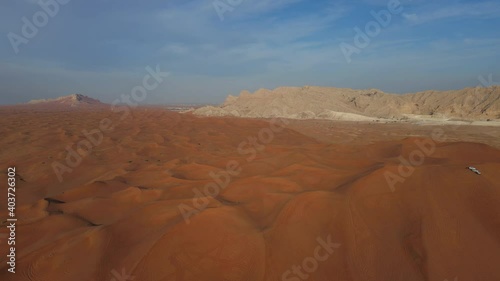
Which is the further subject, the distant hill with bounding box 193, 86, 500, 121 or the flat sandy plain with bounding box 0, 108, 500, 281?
the distant hill with bounding box 193, 86, 500, 121

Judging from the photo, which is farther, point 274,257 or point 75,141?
point 75,141

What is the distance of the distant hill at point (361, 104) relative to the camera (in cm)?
2878

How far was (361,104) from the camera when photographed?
39.1m

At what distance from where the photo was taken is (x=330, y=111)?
113 ft

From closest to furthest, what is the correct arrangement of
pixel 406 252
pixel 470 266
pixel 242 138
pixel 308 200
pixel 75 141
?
1. pixel 470 266
2. pixel 406 252
3. pixel 308 200
4. pixel 75 141
5. pixel 242 138

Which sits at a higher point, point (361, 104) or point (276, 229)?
point (276, 229)

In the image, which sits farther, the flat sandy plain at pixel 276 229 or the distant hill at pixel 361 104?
the distant hill at pixel 361 104

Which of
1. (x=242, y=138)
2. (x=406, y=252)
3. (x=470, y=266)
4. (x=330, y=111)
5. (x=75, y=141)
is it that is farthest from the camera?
(x=330, y=111)

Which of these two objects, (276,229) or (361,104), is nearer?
(276,229)

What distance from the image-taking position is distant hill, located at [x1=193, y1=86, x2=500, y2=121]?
28781 mm

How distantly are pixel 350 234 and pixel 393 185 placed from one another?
1.46m

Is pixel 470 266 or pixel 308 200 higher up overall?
pixel 308 200

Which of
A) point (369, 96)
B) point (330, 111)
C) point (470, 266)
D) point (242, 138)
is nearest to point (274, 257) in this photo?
point (470, 266)

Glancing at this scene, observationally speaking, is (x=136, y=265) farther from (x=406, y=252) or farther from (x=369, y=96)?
(x=369, y=96)
